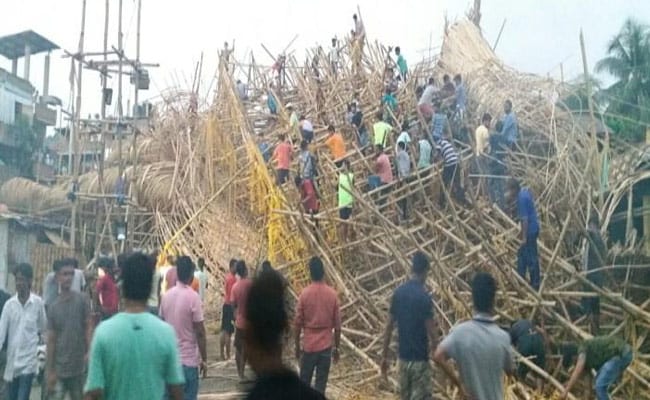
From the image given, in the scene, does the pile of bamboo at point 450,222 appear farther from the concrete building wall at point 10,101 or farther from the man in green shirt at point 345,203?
the concrete building wall at point 10,101

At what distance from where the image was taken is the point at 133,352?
5020 mm

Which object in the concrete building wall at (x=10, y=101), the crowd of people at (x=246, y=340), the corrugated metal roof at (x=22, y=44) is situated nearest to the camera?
the crowd of people at (x=246, y=340)

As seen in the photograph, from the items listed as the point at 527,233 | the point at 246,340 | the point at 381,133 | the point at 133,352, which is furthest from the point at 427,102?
the point at 246,340

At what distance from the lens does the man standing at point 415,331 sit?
25.8 ft

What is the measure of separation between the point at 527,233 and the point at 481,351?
5565mm

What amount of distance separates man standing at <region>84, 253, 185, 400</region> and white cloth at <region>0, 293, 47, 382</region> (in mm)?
3615

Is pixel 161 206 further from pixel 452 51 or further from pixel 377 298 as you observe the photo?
pixel 377 298

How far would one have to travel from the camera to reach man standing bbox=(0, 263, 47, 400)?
8422mm

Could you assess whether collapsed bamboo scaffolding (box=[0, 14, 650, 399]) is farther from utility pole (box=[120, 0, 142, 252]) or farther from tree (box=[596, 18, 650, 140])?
tree (box=[596, 18, 650, 140])

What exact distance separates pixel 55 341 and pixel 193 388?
46.9 inches

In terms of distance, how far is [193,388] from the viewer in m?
7.99

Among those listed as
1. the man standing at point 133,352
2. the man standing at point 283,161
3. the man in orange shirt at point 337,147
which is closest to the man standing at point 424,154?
the man in orange shirt at point 337,147

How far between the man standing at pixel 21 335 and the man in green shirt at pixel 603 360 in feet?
15.1

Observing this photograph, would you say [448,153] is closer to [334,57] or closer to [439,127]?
[439,127]
